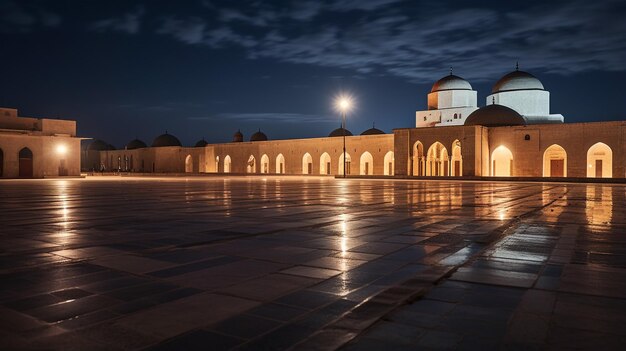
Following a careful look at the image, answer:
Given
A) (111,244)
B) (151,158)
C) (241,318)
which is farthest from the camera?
(151,158)

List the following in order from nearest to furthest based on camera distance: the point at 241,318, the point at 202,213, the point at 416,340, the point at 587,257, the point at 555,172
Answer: the point at 416,340, the point at 241,318, the point at 587,257, the point at 202,213, the point at 555,172

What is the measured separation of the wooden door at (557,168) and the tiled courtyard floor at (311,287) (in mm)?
29206

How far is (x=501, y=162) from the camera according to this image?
115ft

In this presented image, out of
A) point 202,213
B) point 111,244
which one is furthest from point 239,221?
point 111,244

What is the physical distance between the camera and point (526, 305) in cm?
295

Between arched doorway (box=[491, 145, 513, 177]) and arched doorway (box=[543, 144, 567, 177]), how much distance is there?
237 centimetres

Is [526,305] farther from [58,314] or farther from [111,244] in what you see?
[111,244]

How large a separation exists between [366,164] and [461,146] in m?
11.3

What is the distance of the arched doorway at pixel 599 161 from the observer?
31078 millimetres

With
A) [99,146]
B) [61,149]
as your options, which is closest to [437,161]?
[61,149]

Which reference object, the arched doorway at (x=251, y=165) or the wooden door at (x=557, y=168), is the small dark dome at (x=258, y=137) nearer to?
the arched doorway at (x=251, y=165)

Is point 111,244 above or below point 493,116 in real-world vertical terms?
below

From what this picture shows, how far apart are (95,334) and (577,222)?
720cm

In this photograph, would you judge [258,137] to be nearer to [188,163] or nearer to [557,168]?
[188,163]
